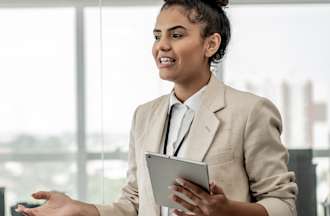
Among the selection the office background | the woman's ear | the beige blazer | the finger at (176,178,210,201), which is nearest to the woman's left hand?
the finger at (176,178,210,201)

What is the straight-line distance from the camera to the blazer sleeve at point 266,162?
5.33ft

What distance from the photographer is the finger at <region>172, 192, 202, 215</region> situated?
148 centimetres

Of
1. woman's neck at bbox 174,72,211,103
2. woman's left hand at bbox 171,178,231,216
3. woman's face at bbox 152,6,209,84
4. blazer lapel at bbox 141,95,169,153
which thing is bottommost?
woman's left hand at bbox 171,178,231,216

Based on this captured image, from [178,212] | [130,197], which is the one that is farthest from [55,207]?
[178,212]

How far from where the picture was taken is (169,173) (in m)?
1.51

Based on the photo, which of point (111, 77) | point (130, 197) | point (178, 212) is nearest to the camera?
point (178, 212)

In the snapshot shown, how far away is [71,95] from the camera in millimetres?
4059

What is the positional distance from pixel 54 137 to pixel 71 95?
28cm

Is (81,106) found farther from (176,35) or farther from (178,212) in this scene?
(178,212)

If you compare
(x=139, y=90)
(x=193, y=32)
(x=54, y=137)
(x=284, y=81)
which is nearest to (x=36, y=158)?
(x=54, y=137)

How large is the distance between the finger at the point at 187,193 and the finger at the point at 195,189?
1 cm

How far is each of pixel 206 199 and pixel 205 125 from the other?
0.90 ft

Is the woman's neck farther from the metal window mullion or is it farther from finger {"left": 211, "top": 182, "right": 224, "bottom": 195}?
the metal window mullion

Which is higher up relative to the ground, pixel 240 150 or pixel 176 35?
pixel 176 35
